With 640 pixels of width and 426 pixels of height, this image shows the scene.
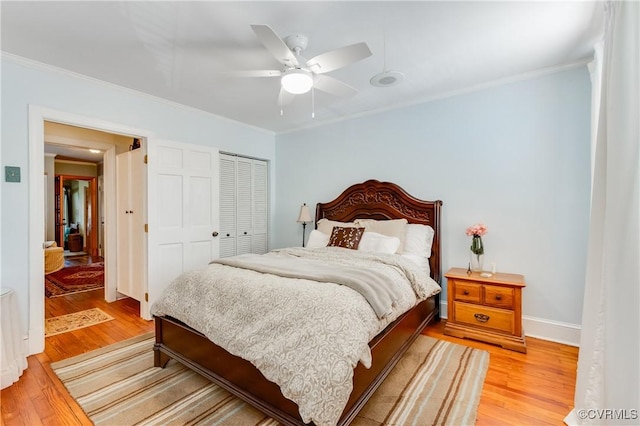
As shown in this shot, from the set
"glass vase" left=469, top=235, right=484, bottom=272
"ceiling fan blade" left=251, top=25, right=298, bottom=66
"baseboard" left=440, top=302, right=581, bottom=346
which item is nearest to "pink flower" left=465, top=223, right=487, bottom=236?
"glass vase" left=469, top=235, right=484, bottom=272

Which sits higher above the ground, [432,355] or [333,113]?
[333,113]

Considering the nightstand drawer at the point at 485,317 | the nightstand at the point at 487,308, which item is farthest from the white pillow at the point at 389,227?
the nightstand drawer at the point at 485,317

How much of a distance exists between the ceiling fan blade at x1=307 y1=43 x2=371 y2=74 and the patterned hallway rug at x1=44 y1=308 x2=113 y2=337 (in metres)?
3.66

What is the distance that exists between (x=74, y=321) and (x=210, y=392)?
2463 mm

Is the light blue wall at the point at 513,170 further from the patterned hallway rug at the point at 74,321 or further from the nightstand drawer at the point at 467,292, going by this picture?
the patterned hallway rug at the point at 74,321

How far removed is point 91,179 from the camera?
7598 millimetres

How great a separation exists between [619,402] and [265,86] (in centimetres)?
347

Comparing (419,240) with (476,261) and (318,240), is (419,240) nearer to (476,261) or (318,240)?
(476,261)

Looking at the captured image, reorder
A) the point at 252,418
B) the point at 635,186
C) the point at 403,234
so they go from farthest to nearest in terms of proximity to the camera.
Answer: the point at 403,234, the point at 252,418, the point at 635,186

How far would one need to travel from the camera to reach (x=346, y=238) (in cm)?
343

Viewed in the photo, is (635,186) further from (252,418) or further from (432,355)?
(252,418)

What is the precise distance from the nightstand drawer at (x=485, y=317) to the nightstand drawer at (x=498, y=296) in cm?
5

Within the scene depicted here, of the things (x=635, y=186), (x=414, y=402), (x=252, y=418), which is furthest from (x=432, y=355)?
(x=635, y=186)

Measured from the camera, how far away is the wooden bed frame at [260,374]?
1.60 metres
